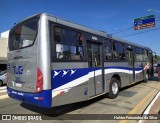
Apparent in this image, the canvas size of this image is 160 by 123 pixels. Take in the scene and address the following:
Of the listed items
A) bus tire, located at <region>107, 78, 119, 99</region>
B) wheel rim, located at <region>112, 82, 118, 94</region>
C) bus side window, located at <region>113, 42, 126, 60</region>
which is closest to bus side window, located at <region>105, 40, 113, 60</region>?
bus side window, located at <region>113, 42, 126, 60</region>

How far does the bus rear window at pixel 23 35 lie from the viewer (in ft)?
19.1

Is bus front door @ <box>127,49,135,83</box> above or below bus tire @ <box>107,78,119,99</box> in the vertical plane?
above

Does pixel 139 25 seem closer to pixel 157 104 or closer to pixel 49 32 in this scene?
pixel 157 104

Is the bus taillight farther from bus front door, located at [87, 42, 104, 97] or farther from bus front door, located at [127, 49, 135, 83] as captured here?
bus front door, located at [127, 49, 135, 83]

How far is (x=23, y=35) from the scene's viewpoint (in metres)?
6.29

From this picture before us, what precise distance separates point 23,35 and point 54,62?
1.59 m

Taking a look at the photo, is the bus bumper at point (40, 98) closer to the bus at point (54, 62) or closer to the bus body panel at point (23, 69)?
the bus at point (54, 62)

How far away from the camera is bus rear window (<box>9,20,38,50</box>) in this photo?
5.82 meters

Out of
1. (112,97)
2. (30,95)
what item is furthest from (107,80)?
(30,95)

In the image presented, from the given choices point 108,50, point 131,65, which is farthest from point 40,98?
point 131,65

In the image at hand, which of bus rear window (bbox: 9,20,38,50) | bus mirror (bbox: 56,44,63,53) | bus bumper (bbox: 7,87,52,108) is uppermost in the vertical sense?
bus rear window (bbox: 9,20,38,50)

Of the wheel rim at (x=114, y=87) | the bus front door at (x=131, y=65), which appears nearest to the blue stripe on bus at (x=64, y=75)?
the wheel rim at (x=114, y=87)

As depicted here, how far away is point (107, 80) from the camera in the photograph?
337 inches

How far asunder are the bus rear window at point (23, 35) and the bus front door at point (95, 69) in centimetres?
233
